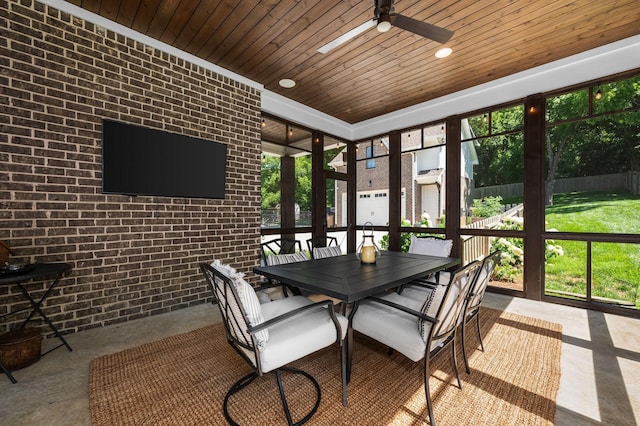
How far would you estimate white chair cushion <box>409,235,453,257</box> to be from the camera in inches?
141

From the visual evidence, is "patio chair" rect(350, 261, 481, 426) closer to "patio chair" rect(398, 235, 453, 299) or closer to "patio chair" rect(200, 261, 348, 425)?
"patio chair" rect(200, 261, 348, 425)

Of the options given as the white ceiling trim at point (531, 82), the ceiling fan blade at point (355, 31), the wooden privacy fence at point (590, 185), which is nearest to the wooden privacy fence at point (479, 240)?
the wooden privacy fence at point (590, 185)

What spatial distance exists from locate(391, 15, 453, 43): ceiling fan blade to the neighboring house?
8.72 ft

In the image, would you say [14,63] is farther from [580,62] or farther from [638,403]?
[580,62]

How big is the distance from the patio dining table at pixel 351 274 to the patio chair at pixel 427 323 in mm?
192

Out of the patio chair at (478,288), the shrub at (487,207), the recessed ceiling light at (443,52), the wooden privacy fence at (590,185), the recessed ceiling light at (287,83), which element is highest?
the recessed ceiling light at (287,83)

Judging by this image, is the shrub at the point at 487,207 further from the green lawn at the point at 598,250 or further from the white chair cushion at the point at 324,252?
the white chair cushion at the point at 324,252

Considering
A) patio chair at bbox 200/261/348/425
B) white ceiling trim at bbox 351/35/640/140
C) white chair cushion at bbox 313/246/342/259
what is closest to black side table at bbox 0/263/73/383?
patio chair at bbox 200/261/348/425

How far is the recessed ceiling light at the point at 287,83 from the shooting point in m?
4.06

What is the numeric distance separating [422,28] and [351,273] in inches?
83.0

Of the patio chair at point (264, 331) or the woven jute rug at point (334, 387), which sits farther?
the woven jute rug at point (334, 387)

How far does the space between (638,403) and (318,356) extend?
2.13m

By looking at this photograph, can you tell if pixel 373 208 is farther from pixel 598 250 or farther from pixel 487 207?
pixel 598 250

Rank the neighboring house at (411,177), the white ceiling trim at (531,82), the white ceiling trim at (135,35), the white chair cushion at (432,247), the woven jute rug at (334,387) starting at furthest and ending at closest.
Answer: the neighboring house at (411,177), the white chair cushion at (432,247), the white ceiling trim at (531,82), the white ceiling trim at (135,35), the woven jute rug at (334,387)
